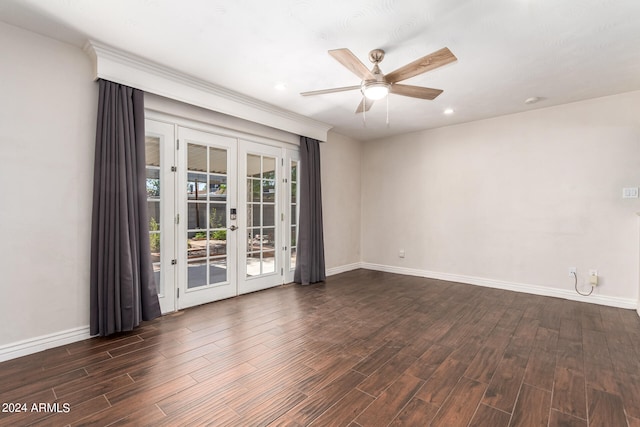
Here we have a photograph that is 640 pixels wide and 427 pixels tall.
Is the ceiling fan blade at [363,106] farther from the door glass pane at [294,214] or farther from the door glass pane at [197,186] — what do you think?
the door glass pane at [197,186]

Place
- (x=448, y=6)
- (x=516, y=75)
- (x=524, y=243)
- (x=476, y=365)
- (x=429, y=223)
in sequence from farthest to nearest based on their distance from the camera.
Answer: (x=429, y=223), (x=524, y=243), (x=516, y=75), (x=476, y=365), (x=448, y=6)

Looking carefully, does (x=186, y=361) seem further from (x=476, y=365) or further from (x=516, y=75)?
(x=516, y=75)

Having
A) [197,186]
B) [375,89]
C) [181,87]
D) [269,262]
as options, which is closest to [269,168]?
[197,186]

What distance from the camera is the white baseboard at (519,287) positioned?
11.9 ft

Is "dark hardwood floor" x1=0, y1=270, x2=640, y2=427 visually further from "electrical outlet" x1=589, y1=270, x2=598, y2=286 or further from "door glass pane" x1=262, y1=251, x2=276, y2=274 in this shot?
"door glass pane" x1=262, y1=251, x2=276, y2=274

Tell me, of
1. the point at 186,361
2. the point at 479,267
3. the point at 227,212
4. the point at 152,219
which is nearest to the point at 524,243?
the point at 479,267

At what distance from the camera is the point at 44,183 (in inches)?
98.1

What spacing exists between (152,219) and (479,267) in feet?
15.5

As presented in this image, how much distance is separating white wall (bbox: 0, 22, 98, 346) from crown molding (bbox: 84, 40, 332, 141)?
0.23m

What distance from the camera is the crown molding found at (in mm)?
2689

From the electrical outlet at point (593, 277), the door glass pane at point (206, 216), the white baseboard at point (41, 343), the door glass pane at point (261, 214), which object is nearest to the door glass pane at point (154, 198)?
the door glass pane at point (206, 216)

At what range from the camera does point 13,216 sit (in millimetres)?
2350

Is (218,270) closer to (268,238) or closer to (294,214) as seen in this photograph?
(268,238)

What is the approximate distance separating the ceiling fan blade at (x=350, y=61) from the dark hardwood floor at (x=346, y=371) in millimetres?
2325
